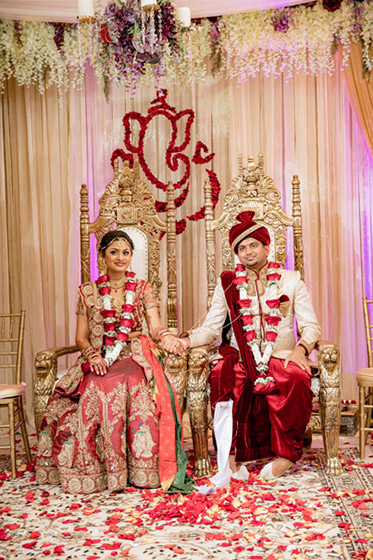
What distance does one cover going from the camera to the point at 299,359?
3.62 meters

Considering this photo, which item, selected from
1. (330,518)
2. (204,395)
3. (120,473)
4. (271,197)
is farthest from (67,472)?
(271,197)

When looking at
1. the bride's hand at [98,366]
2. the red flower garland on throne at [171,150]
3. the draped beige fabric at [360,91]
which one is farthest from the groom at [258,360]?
the draped beige fabric at [360,91]

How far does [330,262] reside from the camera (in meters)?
5.26

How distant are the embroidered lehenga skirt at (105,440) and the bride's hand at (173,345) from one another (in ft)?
0.74

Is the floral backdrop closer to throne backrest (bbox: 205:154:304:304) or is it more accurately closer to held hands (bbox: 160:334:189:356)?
throne backrest (bbox: 205:154:304:304)

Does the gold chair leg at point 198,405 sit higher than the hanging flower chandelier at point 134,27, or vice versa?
the hanging flower chandelier at point 134,27

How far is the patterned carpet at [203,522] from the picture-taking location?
2.57 meters

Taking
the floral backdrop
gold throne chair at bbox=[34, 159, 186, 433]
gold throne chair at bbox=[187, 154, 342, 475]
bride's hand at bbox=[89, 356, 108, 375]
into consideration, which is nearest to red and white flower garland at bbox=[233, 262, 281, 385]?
gold throne chair at bbox=[187, 154, 342, 475]

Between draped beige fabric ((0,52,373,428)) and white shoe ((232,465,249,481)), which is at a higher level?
draped beige fabric ((0,52,373,428))

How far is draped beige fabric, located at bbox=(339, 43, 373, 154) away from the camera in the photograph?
5.05 metres

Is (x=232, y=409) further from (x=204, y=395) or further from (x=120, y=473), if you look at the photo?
(x=120, y=473)

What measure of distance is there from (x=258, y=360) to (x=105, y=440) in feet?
3.28

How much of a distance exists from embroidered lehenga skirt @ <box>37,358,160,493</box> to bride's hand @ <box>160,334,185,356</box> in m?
0.22

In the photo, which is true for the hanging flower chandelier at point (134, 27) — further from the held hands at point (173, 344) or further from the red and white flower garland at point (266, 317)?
the held hands at point (173, 344)
